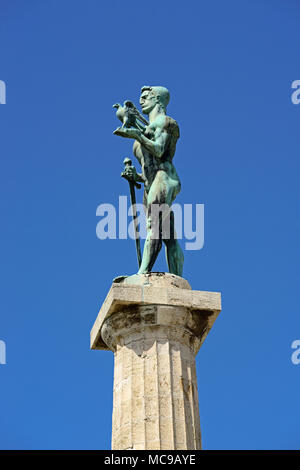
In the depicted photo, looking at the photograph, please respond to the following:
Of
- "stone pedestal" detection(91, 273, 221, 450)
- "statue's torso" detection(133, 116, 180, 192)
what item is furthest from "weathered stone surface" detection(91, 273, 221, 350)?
"statue's torso" detection(133, 116, 180, 192)

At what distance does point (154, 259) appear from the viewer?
512 inches

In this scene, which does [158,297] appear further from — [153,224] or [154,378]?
[153,224]

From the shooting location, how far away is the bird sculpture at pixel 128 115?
13.4 m

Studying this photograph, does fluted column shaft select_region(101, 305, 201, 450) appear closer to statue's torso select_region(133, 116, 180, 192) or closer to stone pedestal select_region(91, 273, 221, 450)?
stone pedestal select_region(91, 273, 221, 450)

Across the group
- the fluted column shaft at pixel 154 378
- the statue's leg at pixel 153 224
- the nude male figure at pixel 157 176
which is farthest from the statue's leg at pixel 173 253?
the fluted column shaft at pixel 154 378

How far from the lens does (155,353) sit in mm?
11828

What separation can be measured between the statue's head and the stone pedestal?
11.7ft

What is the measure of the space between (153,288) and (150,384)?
1.55 m

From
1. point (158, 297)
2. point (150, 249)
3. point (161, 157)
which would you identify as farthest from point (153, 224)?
point (158, 297)

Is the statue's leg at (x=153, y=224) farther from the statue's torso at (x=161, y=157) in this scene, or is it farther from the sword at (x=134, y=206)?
the sword at (x=134, y=206)
